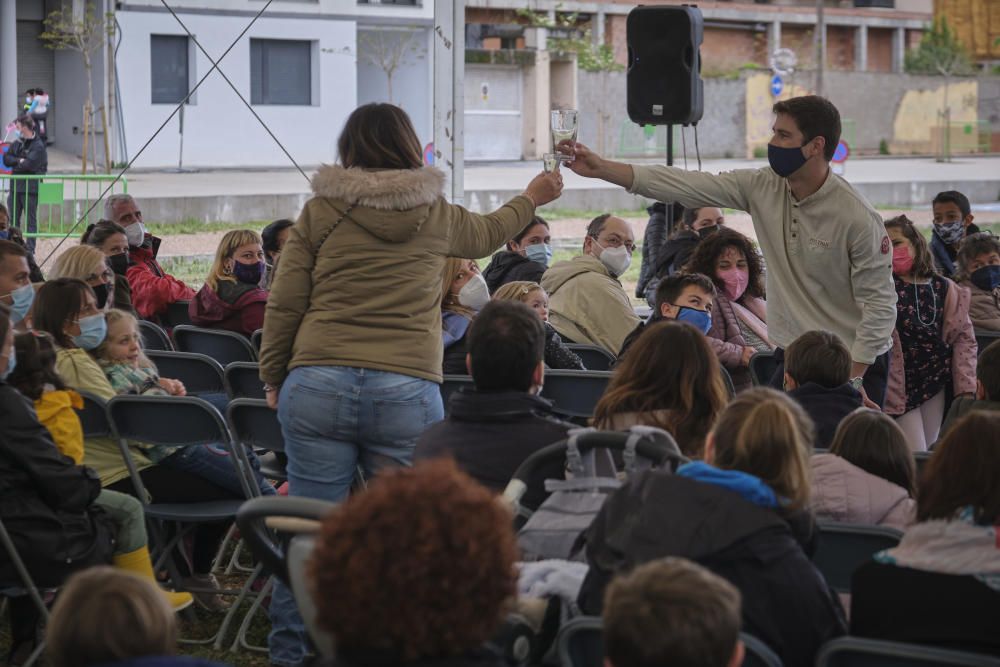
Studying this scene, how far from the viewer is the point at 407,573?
1897mm

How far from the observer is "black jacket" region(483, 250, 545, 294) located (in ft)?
24.3

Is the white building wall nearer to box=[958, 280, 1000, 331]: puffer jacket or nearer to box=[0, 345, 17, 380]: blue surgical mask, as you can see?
box=[958, 280, 1000, 331]: puffer jacket

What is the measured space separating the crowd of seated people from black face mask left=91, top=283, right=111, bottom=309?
14 mm

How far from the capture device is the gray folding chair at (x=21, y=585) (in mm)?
3748

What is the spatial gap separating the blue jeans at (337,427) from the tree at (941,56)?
47671mm

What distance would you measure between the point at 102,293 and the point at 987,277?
4.38m

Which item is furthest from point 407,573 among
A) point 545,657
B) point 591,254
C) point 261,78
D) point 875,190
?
point 261,78

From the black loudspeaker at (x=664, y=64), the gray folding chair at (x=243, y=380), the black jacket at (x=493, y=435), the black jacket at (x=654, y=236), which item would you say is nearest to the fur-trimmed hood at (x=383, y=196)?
the black jacket at (x=493, y=435)

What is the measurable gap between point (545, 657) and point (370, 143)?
1647 millimetres

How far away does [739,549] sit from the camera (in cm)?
257

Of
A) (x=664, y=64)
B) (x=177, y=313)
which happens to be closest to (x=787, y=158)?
(x=177, y=313)

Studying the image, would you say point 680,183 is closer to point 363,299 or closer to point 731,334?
point 731,334

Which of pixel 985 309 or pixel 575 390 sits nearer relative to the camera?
pixel 575 390

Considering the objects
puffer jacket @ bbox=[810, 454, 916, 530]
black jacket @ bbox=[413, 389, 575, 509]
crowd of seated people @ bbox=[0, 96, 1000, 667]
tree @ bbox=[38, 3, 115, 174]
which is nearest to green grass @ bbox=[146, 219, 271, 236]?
tree @ bbox=[38, 3, 115, 174]
